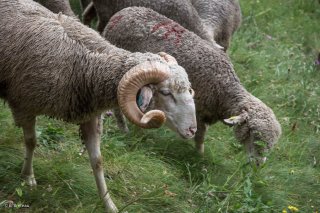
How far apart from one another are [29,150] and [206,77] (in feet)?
6.70

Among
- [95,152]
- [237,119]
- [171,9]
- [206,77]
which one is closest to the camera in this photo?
[95,152]

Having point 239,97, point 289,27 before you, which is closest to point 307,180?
point 239,97

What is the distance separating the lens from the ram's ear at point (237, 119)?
549cm

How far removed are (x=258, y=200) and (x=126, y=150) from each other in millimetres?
1707

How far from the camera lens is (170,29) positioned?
247 inches

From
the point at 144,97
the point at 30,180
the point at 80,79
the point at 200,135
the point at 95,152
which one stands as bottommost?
the point at 200,135

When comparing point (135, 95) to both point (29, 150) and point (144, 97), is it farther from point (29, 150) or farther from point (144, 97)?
point (29, 150)

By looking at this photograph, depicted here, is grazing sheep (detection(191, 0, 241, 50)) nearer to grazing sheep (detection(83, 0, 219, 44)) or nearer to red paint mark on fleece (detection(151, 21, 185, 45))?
grazing sheep (detection(83, 0, 219, 44))

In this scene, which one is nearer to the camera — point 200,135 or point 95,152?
point 95,152

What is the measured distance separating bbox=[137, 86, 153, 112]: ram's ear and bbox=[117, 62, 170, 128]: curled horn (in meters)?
0.04

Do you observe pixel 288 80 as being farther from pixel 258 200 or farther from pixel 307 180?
pixel 258 200

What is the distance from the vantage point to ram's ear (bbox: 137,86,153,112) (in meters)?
3.95

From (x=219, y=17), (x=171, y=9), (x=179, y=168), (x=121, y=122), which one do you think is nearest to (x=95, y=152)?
(x=179, y=168)

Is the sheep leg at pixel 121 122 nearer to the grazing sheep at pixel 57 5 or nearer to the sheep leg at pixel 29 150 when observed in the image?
the grazing sheep at pixel 57 5
